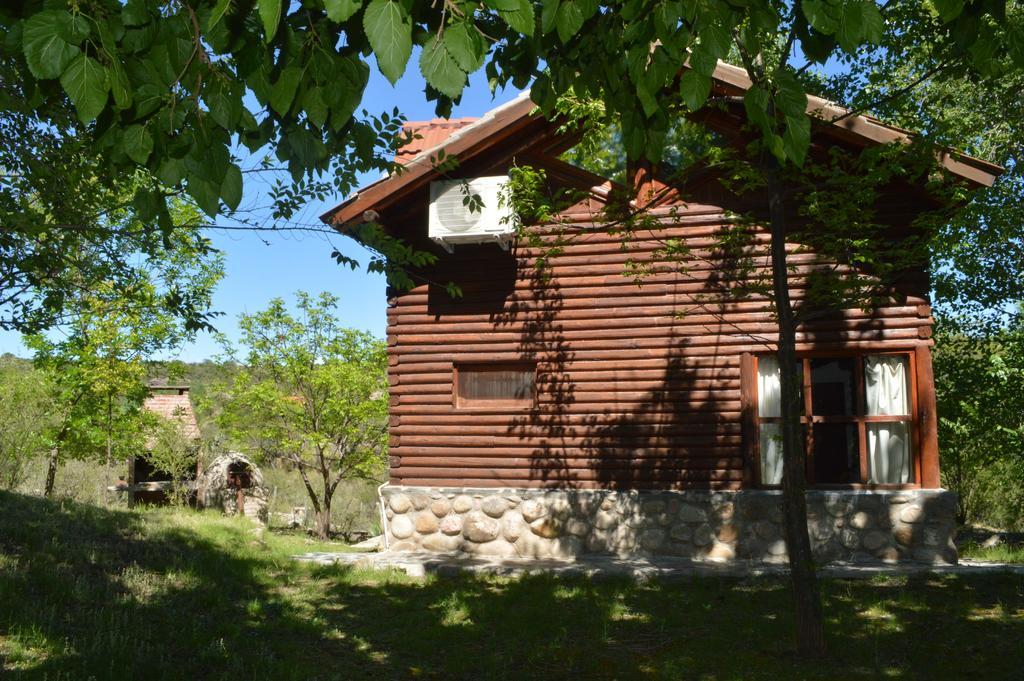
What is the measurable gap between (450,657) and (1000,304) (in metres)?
12.9

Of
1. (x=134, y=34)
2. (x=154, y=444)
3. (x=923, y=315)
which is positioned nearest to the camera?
(x=134, y=34)

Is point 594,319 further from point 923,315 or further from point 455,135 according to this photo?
point 923,315

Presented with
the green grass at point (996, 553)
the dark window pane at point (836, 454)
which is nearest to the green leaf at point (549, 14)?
the dark window pane at point (836, 454)

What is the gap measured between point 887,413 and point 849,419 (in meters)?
0.46

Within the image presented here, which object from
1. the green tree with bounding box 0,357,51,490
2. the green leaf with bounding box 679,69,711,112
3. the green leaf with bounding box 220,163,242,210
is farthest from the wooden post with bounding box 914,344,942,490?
the green tree with bounding box 0,357,51,490

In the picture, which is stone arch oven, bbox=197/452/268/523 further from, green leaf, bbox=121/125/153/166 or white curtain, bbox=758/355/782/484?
green leaf, bbox=121/125/153/166

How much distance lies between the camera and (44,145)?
769 cm

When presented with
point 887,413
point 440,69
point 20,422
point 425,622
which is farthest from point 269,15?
point 20,422

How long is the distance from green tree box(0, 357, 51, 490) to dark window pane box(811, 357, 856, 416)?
20.6 m

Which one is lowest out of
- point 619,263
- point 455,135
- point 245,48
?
point 245,48

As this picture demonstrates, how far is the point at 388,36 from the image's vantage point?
223 centimetres

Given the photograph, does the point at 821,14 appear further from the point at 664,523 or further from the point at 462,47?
the point at 664,523

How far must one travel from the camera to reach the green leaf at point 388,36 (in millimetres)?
2221

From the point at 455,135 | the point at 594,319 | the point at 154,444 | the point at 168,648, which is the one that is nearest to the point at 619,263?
the point at 594,319
